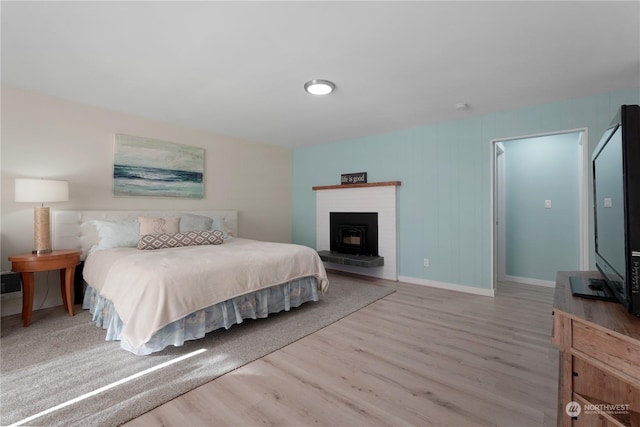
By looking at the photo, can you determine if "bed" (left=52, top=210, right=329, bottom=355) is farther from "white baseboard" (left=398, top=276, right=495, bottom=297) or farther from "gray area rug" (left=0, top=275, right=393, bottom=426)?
"white baseboard" (left=398, top=276, right=495, bottom=297)

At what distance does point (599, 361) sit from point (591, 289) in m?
0.60

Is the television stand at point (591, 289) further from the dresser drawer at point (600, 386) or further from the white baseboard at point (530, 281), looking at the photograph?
the white baseboard at point (530, 281)

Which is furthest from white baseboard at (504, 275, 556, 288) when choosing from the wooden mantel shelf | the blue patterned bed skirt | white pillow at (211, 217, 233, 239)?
white pillow at (211, 217, 233, 239)

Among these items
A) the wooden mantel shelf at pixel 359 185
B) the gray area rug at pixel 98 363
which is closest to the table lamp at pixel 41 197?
the gray area rug at pixel 98 363

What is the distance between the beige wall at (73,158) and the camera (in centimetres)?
300

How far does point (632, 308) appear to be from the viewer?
1.15m

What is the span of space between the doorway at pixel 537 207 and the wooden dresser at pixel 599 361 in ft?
8.81

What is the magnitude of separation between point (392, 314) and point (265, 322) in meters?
1.30

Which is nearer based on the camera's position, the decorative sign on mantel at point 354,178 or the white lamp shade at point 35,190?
the white lamp shade at point 35,190

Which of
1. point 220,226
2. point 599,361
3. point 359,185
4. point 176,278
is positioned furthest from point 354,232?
point 599,361

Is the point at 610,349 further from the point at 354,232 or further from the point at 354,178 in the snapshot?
the point at 354,178

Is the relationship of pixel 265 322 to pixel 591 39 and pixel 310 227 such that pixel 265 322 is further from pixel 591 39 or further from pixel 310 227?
pixel 591 39

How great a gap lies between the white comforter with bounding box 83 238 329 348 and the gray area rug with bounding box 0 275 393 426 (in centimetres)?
26

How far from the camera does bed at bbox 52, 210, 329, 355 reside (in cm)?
208
